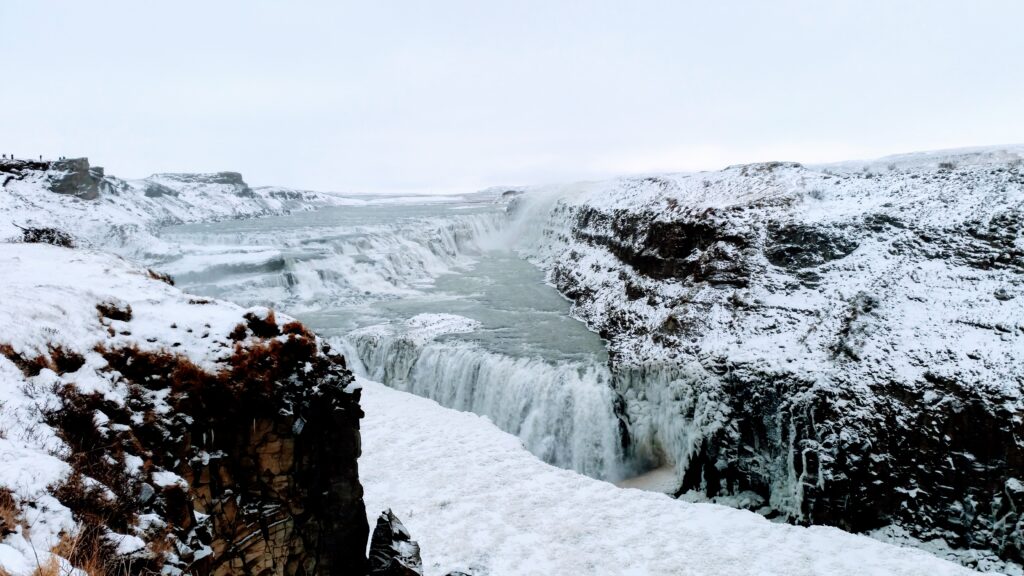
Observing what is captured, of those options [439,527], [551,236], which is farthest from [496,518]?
[551,236]

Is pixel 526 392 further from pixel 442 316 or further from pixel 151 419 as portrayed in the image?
pixel 151 419

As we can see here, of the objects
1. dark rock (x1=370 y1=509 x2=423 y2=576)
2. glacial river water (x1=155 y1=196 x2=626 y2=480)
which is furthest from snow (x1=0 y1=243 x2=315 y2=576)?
glacial river water (x1=155 y1=196 x2=626 y2=480)

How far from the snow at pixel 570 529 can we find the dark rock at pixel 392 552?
0.95m

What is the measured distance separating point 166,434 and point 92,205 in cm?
5435

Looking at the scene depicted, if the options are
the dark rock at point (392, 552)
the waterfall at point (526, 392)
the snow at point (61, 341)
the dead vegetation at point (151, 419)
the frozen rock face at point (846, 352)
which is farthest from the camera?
the waterfall at point (526, 392)

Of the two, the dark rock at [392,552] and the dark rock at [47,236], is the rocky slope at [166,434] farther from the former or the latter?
the dark rock at [47,236]

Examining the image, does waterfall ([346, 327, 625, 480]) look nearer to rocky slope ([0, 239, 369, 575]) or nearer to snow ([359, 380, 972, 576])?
snow ([359, 380, 972, 576])

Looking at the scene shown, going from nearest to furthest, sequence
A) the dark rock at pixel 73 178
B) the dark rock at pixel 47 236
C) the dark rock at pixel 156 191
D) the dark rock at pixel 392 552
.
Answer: the dark rock at pixel 392 552, the dark rock at pixel 47 236, the dark rock at pixel 73 178, the dark rock at pixel 156 191

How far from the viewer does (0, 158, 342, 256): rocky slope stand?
36.7m

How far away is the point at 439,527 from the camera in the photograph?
10.5m

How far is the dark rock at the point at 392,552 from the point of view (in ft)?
27.4

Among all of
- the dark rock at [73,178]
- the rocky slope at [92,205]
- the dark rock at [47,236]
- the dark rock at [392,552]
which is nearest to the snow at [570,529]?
the dark rock at [392,552]

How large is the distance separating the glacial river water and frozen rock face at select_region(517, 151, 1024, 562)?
1.57 meters

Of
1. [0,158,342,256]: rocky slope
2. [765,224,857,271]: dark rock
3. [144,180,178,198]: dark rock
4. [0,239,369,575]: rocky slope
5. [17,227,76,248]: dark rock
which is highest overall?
[144,180,178,198]: dark rock
